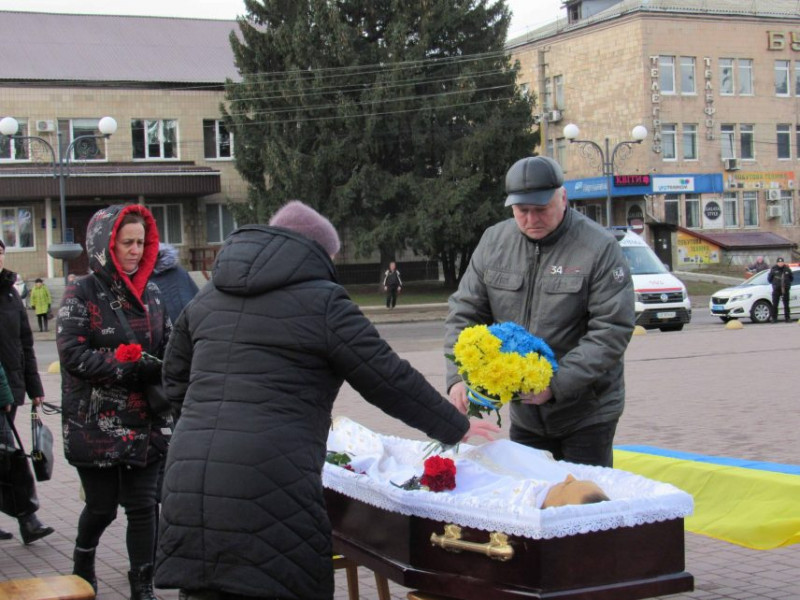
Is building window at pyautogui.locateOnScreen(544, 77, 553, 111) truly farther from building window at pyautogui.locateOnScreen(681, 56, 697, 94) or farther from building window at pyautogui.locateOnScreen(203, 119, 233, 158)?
building window at pyautogui.locateOnScreen(203, 119, 233, 158)

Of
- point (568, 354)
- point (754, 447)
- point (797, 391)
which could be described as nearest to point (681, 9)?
point (797, 391)

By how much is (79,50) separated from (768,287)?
32715 mm

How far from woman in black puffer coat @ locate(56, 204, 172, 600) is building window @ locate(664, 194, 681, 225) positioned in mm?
48814

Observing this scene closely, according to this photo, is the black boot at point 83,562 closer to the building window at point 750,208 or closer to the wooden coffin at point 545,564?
the wooden coffin at point 545,564

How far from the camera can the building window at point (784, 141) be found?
5550 centimetres

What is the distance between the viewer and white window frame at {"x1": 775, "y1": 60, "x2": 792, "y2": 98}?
182 ft

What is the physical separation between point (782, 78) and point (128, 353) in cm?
5614

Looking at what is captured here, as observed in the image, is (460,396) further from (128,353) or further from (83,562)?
(83,562)

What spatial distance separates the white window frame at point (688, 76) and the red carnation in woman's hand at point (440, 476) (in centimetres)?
5196

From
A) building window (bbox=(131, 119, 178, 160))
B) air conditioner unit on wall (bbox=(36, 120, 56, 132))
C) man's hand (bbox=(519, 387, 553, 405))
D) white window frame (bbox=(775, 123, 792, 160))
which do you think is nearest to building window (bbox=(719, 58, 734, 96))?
white window frame (bbox=(775, 123, 792, 160))

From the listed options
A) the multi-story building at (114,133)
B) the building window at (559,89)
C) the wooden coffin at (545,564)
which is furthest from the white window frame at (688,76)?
the wooden coffin at (545,564)

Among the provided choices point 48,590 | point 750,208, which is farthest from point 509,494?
point 750,208

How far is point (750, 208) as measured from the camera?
54438mm

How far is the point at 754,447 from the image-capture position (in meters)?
9.40
